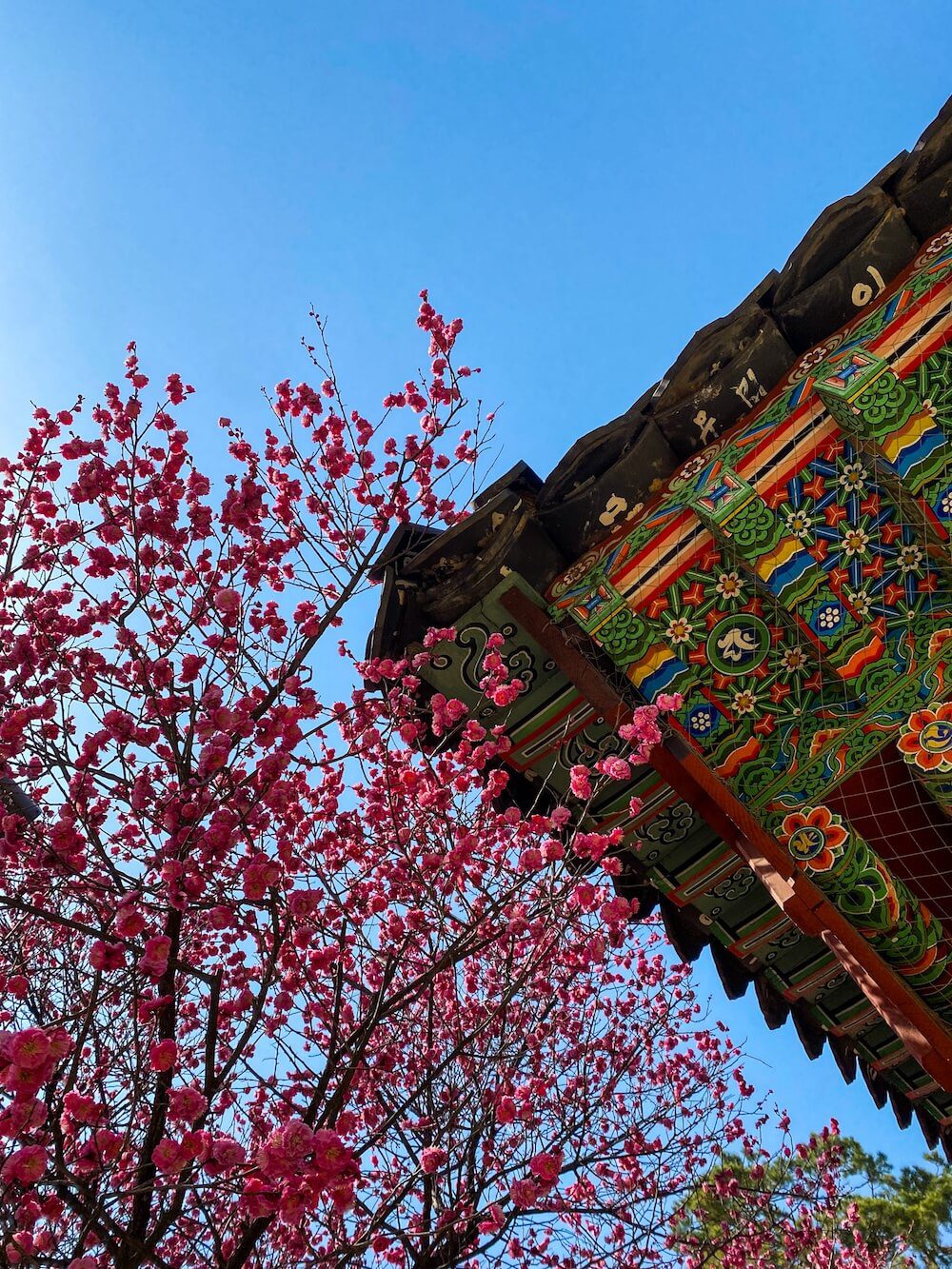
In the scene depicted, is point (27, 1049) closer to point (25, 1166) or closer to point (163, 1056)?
point (25, 1166)

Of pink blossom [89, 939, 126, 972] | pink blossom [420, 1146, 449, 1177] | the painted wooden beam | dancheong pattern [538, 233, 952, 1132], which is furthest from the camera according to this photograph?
dancheong pattern [538, 233, 952, 1132]

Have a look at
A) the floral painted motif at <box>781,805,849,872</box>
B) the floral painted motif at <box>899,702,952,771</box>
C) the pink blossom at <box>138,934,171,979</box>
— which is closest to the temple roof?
the floral painted motif at <box>781,805,849,872</box>

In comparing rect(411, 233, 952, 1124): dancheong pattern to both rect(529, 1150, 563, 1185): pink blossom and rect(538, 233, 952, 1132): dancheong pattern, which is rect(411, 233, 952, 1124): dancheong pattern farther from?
rect(529, 1150, 563, 1185): pink blossom

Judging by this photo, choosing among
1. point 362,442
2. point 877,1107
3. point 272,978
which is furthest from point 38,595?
point 877,1107

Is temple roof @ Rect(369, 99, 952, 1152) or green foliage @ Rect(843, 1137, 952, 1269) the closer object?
temple roof @ Rect(369, 99, 952, 1152)

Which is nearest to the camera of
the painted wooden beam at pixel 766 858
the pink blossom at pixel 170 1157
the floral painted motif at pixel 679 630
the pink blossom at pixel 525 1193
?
the pink blossom at pixel 170 1157

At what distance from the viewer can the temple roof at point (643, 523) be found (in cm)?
590

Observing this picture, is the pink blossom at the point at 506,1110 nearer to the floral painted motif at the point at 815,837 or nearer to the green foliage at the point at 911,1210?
the floral painted motif at the point at 815,837

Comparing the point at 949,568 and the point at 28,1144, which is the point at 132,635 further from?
the point at 949,568

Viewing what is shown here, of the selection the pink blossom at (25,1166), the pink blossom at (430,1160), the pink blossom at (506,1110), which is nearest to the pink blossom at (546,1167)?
the pink blossom at (506,1110)

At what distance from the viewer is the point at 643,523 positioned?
633cm

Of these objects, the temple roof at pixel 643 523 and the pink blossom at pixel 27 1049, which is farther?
the temple roof at pixel 643 523

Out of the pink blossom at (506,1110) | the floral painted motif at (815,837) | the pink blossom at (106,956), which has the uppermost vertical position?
the pink blossom at (106,956)

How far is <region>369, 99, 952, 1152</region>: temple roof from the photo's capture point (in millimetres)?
5902
